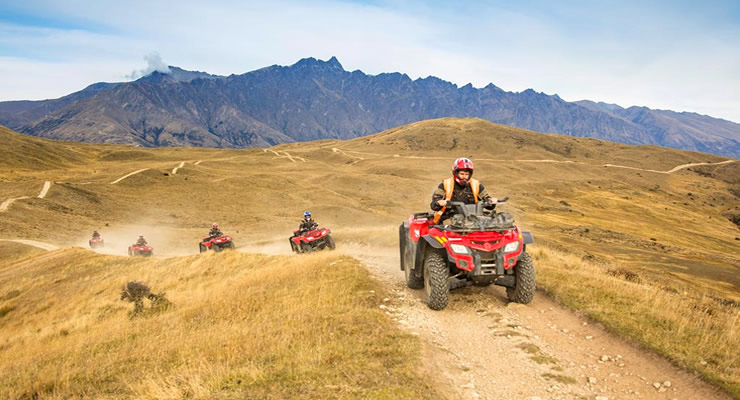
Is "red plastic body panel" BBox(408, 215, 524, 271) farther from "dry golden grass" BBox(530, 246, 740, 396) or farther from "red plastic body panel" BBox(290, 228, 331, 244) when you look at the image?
"red plastic body panel" BBox(290, 228, 331, 244)

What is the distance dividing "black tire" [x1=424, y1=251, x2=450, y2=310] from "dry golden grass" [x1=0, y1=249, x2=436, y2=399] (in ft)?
4.14

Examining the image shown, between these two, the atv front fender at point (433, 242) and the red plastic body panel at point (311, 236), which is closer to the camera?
the atv front fender at point (433, 242)

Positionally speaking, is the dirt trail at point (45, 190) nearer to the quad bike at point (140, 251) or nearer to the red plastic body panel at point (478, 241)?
the quad bike at point (140, 251)

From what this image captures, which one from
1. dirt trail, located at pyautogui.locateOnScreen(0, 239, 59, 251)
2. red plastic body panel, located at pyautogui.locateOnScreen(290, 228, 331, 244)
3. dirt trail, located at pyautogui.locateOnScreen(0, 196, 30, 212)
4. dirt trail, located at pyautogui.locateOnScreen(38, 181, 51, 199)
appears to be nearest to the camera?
red plastic body panel, located at pyautogui.locateOnScreen(290, 228, 331, 244)

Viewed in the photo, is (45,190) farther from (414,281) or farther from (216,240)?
(414,281)

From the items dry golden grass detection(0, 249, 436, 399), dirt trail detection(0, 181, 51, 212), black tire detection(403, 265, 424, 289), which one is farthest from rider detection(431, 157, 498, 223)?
dirt trail detection(0, 181, 51, 212)

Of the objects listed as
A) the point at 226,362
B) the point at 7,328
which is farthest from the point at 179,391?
the point at 7,328

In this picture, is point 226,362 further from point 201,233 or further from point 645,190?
point 645,190

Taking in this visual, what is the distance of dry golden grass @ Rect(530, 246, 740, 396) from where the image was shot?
6320 millimetres

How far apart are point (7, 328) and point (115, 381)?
42.0ft

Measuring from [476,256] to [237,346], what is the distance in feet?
15.8

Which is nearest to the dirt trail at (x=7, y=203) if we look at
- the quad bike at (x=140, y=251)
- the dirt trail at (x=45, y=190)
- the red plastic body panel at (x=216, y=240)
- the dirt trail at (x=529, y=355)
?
the dirt trail at (x=45, y=190)

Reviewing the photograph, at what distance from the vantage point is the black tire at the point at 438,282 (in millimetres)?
8805

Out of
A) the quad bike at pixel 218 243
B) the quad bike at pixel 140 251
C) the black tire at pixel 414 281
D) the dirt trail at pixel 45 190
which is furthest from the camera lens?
the dirt trail at pixel 45 190
